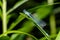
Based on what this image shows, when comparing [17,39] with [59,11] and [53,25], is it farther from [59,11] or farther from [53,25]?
[59,11]

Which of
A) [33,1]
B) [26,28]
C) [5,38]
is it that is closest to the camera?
[5,38]

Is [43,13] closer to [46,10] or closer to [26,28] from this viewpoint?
[46,10]

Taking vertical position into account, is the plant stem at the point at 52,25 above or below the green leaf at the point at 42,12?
below

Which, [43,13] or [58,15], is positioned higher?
[58,15]

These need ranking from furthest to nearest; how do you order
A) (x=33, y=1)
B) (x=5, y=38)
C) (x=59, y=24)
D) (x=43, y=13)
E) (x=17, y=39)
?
(x=33, y=1), (x=59, y=24), (x=43, y=13), (x=17, y=39), (x=5, y=38)

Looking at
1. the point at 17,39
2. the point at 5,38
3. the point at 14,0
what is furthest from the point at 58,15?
the point at 5,38

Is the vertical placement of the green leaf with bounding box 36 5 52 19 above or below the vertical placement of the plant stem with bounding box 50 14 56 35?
above

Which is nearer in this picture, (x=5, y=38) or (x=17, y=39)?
(x=5, y=38)

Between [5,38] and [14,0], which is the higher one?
[14,0]

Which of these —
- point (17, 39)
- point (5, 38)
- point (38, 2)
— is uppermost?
point (38, 2)

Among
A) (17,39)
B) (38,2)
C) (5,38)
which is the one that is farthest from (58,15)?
(5,38)
